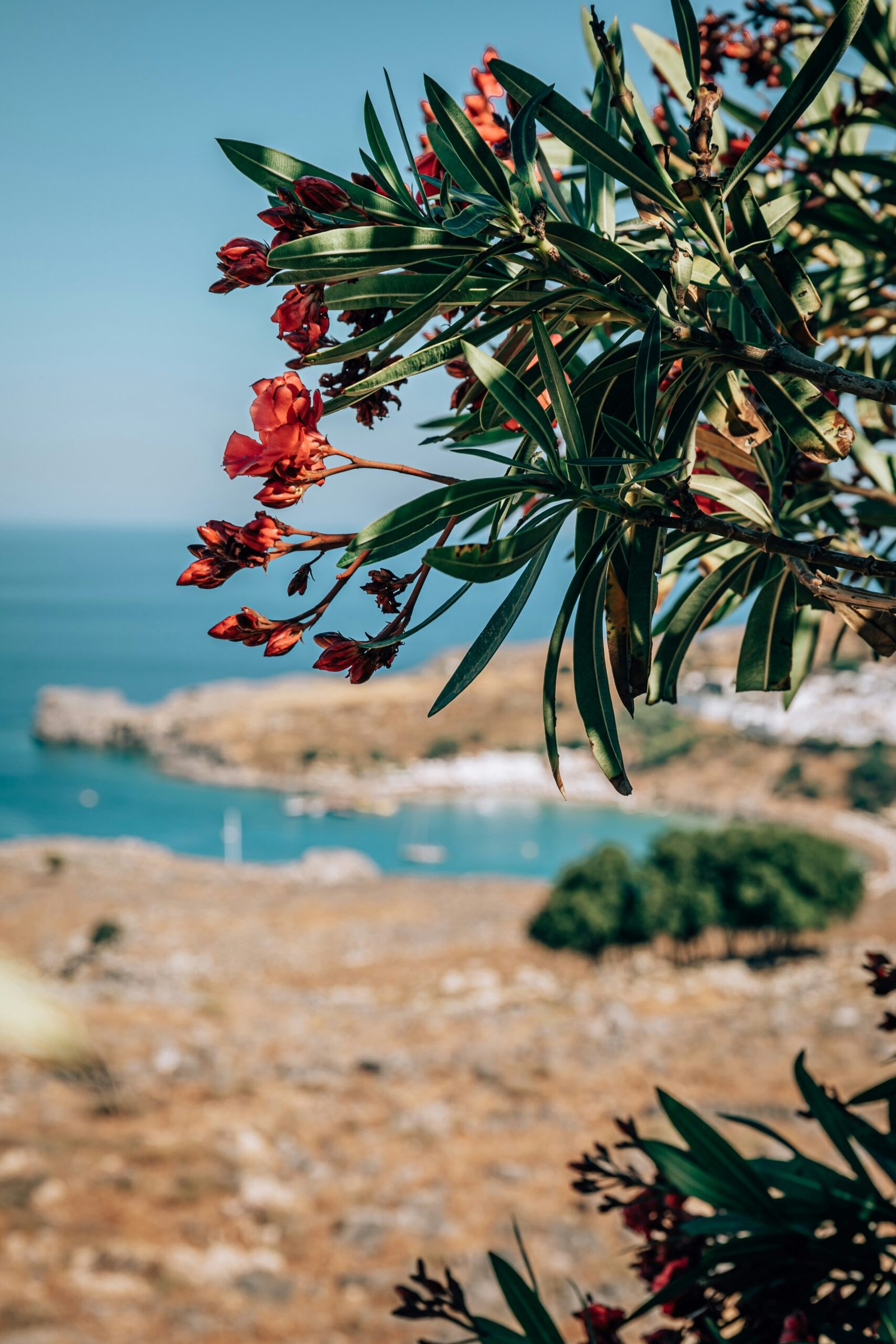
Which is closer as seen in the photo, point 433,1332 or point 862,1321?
point 862,1321

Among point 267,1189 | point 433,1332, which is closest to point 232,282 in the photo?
point 433,1332

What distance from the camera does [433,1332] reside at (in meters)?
4.32

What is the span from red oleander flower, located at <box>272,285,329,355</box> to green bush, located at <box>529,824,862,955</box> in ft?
52.0

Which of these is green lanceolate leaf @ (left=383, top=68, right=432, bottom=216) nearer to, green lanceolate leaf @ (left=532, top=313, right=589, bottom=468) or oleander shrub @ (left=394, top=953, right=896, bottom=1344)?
green lanceolate leaf @ (left=532, top=313, right=589, bottom=468)

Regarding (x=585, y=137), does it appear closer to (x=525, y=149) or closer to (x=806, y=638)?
(x=525, y=149)

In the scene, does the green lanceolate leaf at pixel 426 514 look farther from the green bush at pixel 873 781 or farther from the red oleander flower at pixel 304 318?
the green bush at pixel 873 781

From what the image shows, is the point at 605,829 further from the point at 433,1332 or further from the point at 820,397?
the point at 820,397

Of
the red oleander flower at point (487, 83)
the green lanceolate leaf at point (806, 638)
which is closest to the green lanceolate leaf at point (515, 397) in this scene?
the red oleander flower at point (487, 83)

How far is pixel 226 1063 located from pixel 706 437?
7624 millimetres

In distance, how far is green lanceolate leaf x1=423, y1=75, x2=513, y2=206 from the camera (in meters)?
0.57

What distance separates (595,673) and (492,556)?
0.51 ft

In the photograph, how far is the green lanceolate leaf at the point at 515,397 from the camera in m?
0.54

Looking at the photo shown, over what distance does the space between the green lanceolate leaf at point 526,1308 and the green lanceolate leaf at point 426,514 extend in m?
0.73

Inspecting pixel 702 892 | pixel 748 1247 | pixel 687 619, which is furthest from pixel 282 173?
pixel 702 892
